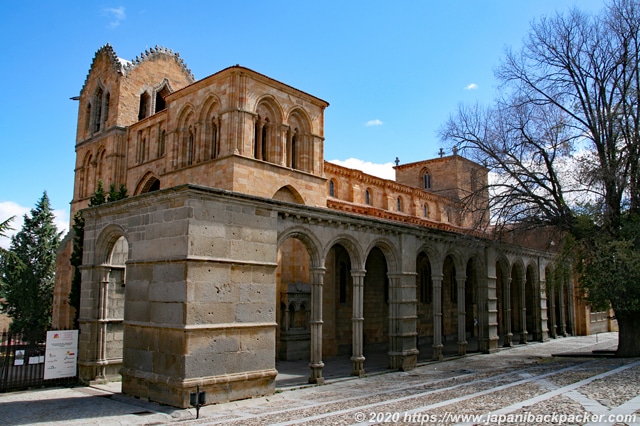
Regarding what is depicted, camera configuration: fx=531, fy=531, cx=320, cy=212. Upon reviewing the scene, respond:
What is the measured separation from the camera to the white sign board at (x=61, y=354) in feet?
50.7

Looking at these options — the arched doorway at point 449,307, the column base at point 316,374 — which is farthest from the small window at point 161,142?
the arched doorway at point 449,307

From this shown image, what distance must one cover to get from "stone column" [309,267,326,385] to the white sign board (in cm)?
714

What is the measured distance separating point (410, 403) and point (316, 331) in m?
4.31

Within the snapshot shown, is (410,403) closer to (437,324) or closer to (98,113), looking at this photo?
(437,324)

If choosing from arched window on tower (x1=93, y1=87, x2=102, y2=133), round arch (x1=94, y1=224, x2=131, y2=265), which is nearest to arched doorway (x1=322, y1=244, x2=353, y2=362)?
round arch (x1=94, y1=224, x2=131, y2=265)

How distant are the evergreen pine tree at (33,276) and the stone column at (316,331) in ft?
74.8

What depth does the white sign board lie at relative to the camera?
15445 millimetres

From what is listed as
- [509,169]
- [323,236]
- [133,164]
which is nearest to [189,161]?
[133,164]

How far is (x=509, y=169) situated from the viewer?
2059 cm

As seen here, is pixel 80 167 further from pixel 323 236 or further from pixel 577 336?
pixel 577 336

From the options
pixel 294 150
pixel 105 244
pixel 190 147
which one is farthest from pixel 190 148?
pixel 105 244

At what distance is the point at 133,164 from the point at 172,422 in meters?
21.2

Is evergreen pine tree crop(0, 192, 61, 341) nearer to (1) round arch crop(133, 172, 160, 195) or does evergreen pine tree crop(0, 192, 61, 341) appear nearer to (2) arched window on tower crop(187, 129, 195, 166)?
(1) round arch crop(133, 172, 160, 195)

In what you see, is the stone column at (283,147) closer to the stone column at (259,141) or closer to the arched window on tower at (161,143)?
the stone column at (259,141)
